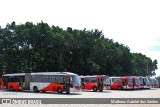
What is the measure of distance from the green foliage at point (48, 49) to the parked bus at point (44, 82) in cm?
1244

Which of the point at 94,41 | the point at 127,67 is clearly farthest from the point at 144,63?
the point at 94,41

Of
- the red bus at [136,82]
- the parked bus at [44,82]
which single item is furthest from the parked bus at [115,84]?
the parked bus at [44,82]

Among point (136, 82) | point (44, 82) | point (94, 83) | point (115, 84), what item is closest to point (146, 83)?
point (136, 82)

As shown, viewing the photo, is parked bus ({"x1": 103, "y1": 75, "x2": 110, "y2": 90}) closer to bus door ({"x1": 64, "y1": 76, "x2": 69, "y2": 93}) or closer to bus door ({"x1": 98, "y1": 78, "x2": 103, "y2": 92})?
bus door ({"x1": 98, "y1": 78, "x2": 103, "y2": 92})

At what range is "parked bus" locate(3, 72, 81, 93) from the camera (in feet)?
122

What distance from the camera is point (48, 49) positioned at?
198 feet

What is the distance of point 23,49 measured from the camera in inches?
2315

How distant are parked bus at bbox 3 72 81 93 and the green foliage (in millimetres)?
12443

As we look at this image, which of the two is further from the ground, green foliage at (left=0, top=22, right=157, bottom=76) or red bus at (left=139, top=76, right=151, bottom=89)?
green foliage at (left=0, top=22, right=157, bottom=76)

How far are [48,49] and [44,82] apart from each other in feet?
67.4

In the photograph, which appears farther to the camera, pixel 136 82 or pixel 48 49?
pixel 48 49

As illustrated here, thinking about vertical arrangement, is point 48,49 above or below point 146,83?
above

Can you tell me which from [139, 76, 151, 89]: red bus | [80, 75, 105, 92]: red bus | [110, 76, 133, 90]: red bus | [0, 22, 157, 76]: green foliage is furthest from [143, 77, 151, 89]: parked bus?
[80, 75, 105, 92]: red bus

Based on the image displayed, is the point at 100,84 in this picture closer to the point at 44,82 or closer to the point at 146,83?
the point at 44,82
